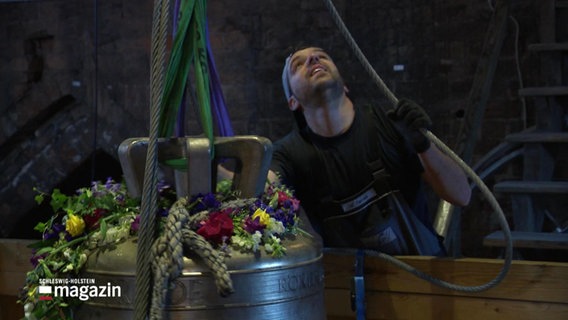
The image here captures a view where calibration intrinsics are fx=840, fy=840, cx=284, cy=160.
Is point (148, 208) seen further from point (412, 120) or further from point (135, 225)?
point (412, 120)

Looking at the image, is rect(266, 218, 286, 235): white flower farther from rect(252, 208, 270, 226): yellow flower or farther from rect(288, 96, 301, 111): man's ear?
rect(288, 96, 301, 111): man's ear

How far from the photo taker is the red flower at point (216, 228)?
1363 millimetres

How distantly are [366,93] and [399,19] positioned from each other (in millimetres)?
436

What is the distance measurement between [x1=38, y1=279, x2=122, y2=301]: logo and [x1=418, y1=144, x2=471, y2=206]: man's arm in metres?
1.19

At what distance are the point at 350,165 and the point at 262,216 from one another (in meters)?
1.05

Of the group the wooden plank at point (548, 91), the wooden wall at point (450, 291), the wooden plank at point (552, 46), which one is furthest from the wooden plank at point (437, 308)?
the wooden plank at point (552, 46)

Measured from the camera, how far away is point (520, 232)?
10.9 ft

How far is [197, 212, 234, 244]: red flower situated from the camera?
1363mm

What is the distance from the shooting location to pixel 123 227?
144 centimetres

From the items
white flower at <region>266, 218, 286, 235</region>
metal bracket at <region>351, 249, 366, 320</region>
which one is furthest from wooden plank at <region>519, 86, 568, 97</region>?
white flower at <region>266, 218, 286, 235</region>

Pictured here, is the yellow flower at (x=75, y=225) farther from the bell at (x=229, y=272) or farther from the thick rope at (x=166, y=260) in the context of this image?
the thick rope at (x=166, y=260)

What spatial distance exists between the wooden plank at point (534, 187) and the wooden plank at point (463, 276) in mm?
1433

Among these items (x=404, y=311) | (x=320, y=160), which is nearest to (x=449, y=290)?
Answer: (x=404, y=311)

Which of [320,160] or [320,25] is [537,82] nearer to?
[320,25]
